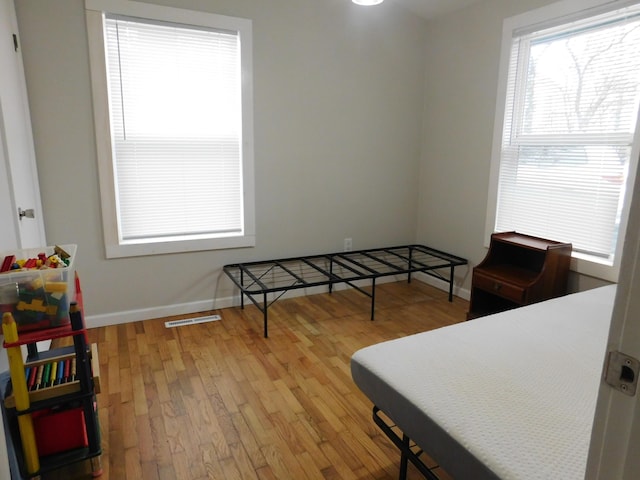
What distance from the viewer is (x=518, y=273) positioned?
294 cm

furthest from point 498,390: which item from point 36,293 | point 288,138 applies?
point 288,138

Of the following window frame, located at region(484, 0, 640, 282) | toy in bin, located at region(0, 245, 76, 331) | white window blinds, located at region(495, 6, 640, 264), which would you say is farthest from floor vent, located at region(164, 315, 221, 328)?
white window blinds, located at region(495, 6, 640, 264)

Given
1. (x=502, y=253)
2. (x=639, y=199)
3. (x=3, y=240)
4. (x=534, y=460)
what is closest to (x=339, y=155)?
(x=502, y=253)

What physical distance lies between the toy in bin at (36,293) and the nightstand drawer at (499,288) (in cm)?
253

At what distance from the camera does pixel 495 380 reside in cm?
137

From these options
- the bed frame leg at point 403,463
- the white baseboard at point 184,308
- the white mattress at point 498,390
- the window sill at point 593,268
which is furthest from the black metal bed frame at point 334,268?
the bed frame leg at point 403,463

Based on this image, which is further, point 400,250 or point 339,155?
point 400,250

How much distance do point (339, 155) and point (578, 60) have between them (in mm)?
1842

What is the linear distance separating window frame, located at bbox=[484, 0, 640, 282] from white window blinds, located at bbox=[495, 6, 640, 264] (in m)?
0.04

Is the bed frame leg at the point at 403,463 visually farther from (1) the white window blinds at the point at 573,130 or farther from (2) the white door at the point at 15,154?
(1) the white window blinds at the point at 573,130

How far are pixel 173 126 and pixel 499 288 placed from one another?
8.52ft

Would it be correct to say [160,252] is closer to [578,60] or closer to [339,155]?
[339,155]

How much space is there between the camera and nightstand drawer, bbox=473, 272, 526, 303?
2686mm

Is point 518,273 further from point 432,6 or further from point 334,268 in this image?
point 432,6
